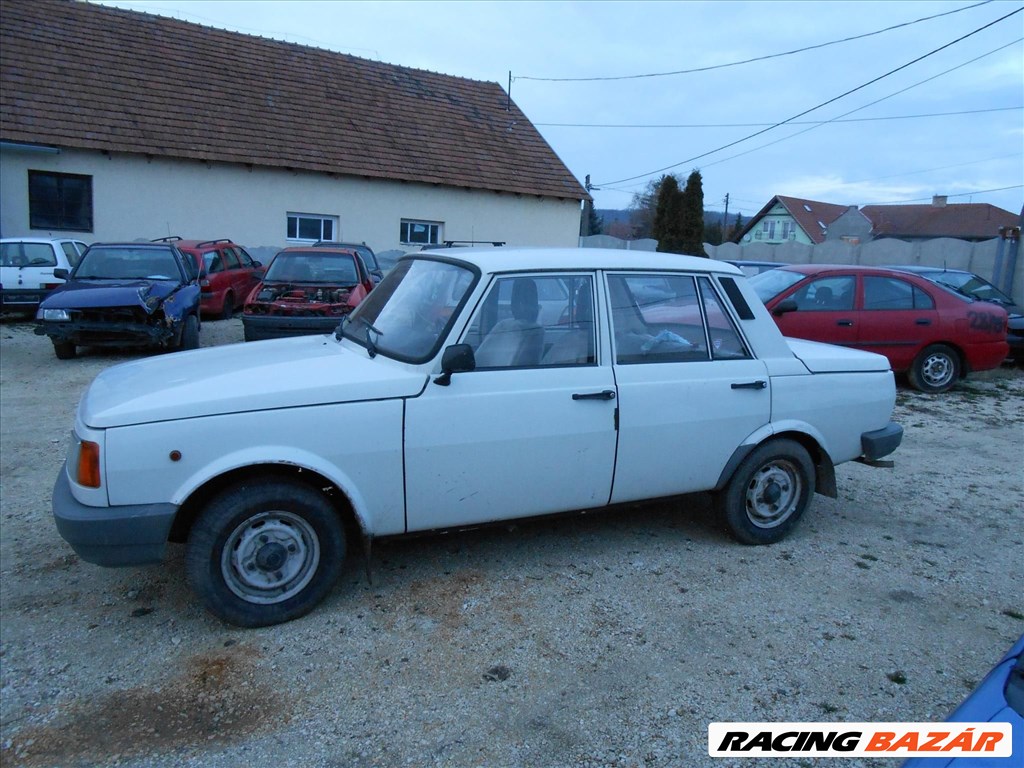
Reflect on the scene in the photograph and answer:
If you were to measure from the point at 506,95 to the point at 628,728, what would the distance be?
2431 cm

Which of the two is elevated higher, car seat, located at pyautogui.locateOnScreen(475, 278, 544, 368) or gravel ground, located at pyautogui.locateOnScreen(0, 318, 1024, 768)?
car seat, located at pyautogui.locateOnScreen(475, 278, 544, 368)

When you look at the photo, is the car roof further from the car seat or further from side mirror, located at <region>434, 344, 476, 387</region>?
side mirror, located at <region>434, 344, 476, 387</region>

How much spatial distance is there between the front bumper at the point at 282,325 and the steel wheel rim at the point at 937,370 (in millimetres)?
7475

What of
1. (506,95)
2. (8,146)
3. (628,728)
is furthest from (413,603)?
(506,95)

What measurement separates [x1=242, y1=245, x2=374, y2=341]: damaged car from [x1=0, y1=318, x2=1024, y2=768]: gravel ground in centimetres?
513

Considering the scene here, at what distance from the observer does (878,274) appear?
958cm

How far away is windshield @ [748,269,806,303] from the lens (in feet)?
31.1

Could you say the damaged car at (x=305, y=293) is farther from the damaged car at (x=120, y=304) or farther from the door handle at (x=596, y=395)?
the door handle at (x=596, y=395)

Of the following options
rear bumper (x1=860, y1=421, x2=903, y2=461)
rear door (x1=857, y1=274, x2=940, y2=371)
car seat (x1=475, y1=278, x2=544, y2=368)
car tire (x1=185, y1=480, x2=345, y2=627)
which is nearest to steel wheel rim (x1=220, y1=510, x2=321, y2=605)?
car tire (x1=185, y1=480, x2=345, y2=627)

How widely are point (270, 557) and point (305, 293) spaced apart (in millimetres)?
7873

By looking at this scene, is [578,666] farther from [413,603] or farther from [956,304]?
[956,304]

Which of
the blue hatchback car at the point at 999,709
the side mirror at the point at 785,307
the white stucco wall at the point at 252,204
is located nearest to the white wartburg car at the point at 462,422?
the blue hatchback car at the point at 999,709

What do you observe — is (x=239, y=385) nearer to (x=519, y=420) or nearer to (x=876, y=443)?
(x=519, y=420)

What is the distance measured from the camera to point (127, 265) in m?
11.4
